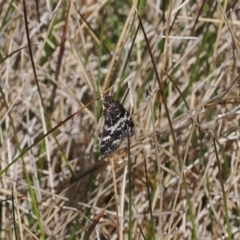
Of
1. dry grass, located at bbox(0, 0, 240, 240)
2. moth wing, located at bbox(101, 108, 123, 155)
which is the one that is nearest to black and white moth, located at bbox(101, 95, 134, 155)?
moth wing, located at bbox(101, 108, 123, 155)

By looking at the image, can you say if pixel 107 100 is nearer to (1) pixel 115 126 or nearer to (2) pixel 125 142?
(1) pixel 115 126

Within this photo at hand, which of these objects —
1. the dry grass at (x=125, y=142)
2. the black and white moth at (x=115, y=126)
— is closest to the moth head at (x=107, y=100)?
the black and white moth at (x=115, y=126)

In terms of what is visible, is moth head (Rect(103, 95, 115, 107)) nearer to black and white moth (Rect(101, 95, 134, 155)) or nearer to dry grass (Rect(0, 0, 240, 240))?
black and white moth (Rect(101, 95, 134, 155))

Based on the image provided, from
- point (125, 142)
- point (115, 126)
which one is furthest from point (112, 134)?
point (125, 142)

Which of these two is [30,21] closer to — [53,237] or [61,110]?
[61,110]

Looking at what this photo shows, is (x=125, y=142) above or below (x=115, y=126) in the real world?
below

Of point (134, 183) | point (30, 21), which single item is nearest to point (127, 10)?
point (30, 21)

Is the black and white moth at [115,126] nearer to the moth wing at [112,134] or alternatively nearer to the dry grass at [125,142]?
the moth wing at [112,134]
